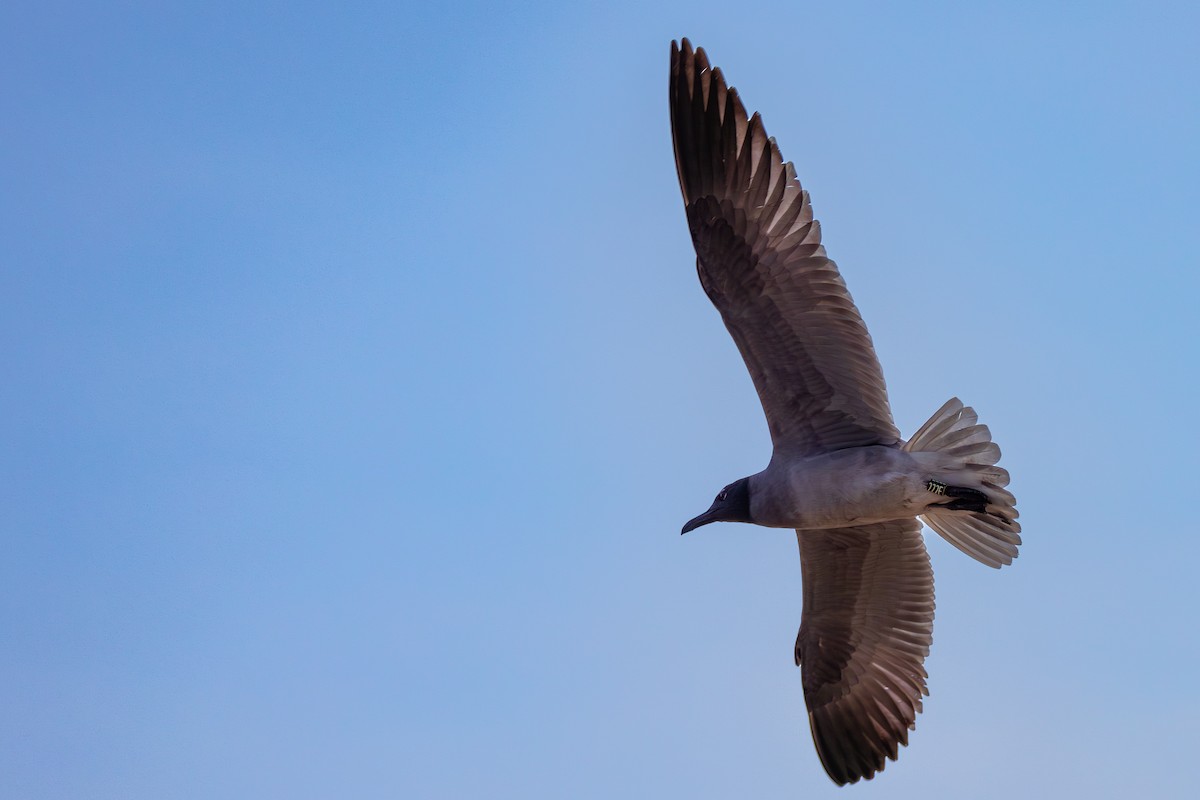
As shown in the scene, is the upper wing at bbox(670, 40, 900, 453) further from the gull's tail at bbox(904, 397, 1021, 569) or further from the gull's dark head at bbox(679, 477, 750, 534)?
the gull's dark head at bbox(679, 477, 750, 534)

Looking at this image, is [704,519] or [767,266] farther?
[704,519]

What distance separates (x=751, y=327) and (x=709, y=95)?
1.66 meters

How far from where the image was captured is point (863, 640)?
35.4 ft

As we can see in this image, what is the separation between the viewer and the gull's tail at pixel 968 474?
9.21 meters

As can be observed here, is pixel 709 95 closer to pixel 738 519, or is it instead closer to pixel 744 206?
pixel 744 206

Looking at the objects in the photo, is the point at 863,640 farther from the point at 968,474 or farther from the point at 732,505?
the point at 968,474

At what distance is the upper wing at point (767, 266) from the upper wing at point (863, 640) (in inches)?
51.9

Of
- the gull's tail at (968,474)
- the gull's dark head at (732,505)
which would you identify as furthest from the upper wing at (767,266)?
the gull's dark head at (732,505)

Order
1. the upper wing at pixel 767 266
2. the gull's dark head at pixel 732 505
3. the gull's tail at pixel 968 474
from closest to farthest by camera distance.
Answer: the upper wing at pixel 767 266
the gull's tail at pixel 968 474
the gull's dark head at pixel 732 505

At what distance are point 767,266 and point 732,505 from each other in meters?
2.11

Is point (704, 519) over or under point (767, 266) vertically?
under

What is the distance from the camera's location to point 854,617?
35.2ft

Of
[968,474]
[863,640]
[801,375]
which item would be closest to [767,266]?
[801,375]

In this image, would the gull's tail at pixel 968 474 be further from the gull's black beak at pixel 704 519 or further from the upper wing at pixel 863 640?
the gull's black beak at pixel 704 519
